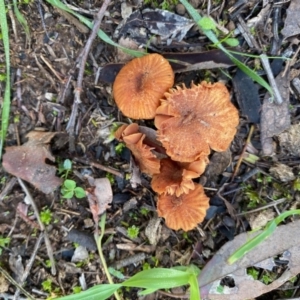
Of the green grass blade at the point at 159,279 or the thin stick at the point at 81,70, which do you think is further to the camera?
the thin stick at the point at 81,70

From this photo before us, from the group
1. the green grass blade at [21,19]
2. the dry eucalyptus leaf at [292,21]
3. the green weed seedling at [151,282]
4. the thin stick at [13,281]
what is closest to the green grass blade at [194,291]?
the green weed seedling at [151,282]

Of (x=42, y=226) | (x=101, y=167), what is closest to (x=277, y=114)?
(x=101, y=167)

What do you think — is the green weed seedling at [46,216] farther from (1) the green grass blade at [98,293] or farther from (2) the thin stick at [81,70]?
(1) the green grass blade at [98,293]

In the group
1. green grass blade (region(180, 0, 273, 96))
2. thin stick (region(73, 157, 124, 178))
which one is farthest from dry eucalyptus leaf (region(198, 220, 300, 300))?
green grass blade (region(180, 0, 273, 96))

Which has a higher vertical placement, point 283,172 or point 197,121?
point 197,121

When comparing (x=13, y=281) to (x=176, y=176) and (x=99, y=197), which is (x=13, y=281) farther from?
(x=176, y=176)

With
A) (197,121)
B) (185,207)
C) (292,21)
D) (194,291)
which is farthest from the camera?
(292,21)
